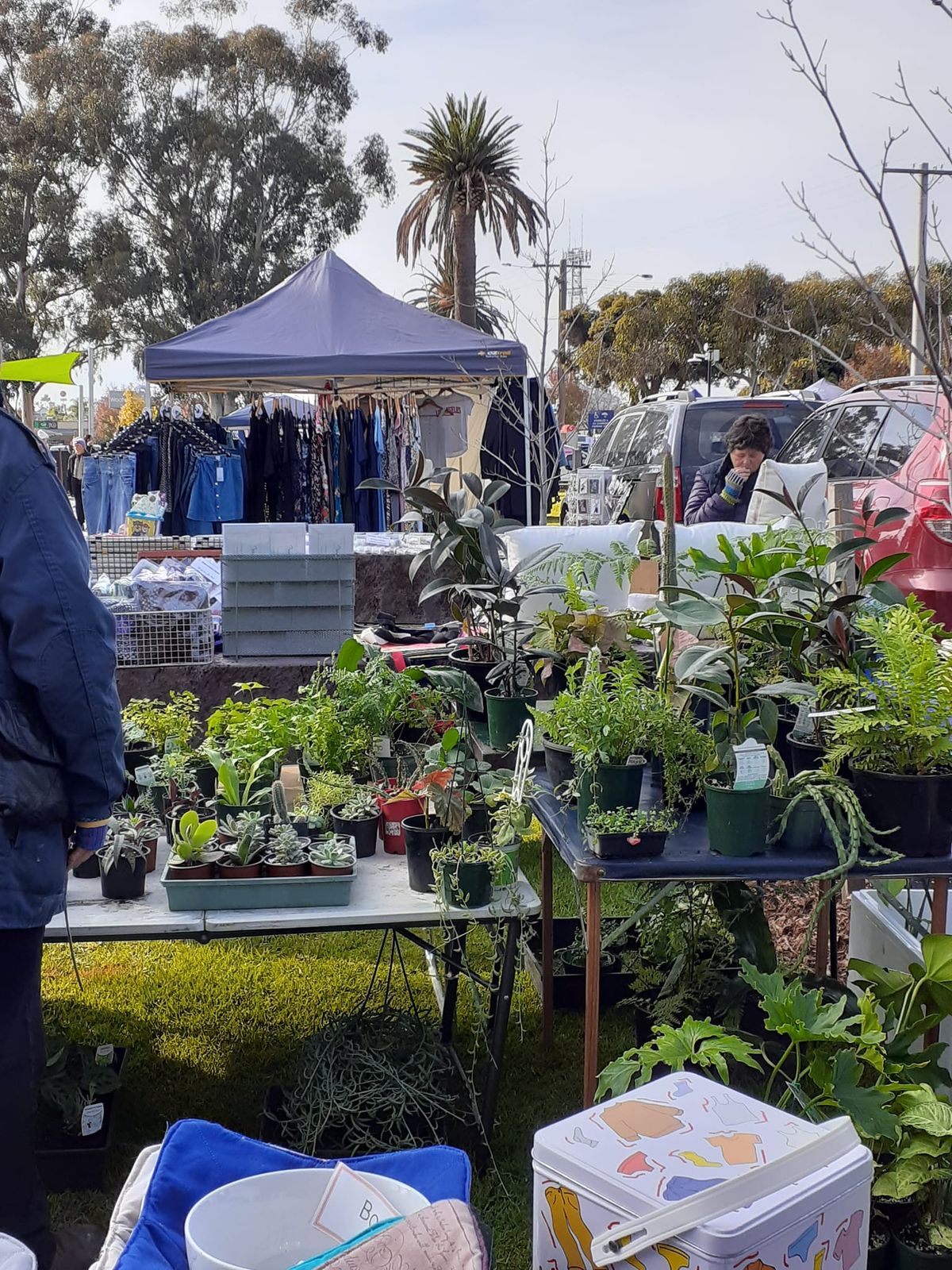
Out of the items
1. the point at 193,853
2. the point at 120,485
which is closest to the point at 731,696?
the point at 193,853

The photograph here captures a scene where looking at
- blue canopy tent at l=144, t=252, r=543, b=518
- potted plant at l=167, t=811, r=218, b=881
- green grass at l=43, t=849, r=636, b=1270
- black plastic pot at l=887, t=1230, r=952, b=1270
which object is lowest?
green grass at l=43, t=849, r=636, b=1270

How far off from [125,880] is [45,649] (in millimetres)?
822

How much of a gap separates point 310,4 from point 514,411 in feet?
86.5

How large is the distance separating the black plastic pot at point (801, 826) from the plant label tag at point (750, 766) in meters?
0.11

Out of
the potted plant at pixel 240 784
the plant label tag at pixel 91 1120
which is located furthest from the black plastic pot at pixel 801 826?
the plant label tag at pixel 91 1120

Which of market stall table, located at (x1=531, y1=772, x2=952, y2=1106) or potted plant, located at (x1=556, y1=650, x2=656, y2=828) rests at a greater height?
potted plant, located at (x1=556, y1=650, x2=656, y2=828)

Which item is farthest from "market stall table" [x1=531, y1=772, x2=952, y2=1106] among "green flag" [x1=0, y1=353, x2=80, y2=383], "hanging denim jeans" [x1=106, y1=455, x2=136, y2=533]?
"hanging denim jeans" [x1=106, y1=455, x2=136, y2=533]

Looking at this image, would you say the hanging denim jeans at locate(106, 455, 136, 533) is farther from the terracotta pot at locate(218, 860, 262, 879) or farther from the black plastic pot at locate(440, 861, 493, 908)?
the black plastic pot at locate(440, 861, 493, 908)

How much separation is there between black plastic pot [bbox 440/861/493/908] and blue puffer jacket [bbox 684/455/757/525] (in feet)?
10.4

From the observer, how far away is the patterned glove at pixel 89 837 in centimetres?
193

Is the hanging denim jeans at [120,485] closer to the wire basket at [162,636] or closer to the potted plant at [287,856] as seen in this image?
the wire basket at [162,636]

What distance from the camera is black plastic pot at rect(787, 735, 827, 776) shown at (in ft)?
7.58

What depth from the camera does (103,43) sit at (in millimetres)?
28500

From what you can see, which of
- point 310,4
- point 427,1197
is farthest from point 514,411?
point 310,4
